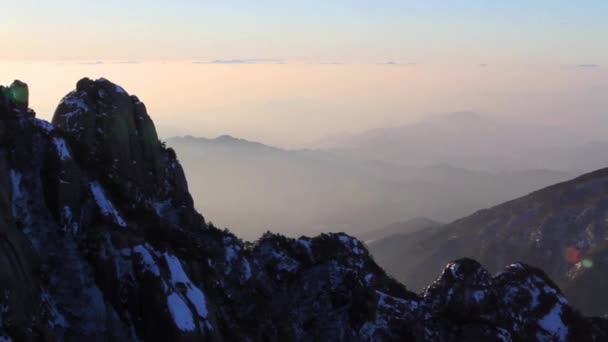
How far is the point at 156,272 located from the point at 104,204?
10766 mm

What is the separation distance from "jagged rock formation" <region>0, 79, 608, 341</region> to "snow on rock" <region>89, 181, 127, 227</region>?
0.16 metres

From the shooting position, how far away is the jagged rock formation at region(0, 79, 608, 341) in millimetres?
44281

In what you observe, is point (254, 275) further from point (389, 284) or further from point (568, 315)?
point (568, 315)

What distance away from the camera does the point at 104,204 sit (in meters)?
51.7

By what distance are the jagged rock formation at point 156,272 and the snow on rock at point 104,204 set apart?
0.53 ft

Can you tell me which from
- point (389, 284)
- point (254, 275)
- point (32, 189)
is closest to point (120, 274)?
point (32, 189)

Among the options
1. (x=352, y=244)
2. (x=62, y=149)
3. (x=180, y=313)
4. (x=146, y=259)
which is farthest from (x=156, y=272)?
(x=352, y=244)

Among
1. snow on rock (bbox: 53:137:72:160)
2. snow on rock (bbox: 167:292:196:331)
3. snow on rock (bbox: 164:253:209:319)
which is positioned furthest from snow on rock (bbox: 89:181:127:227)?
snow on rock (bbox: 167:292:196:331)

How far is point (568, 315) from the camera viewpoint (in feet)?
275

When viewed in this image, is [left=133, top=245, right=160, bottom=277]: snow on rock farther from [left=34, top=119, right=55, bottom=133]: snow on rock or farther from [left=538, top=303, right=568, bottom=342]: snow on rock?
[left=538, top=303, right=568, bottom=342]: snow on rock

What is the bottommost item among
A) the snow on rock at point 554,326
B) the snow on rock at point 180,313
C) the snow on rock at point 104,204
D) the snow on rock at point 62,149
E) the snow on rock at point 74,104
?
the snow on rock at point 554,326

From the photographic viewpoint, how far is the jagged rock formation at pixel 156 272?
1743 inches

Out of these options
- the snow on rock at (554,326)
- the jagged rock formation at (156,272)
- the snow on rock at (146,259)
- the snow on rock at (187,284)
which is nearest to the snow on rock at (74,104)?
the jagged rock formation at (156,272)

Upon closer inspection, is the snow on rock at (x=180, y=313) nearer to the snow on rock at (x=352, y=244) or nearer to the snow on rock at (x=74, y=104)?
the snow on rock at (x=74, y=104)
